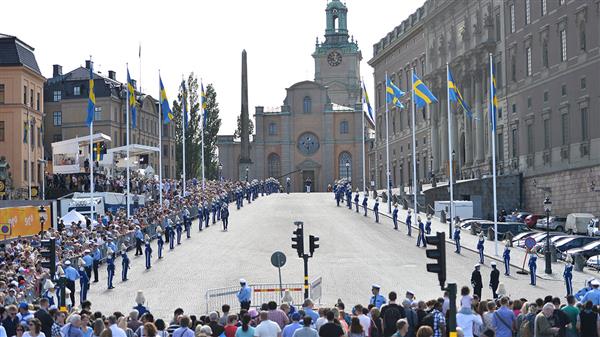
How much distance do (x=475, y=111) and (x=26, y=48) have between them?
32.7m

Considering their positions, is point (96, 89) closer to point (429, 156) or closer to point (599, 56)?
point (429, 156)

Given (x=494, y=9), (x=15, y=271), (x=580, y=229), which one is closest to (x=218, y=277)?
(x=15, y=271)

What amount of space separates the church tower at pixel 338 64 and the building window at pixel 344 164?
95.5 ft

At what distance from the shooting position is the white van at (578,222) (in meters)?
55.1

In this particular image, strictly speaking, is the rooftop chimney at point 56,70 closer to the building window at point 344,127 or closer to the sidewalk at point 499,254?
the building window at point 344,127

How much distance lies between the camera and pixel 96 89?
9775 centimetres

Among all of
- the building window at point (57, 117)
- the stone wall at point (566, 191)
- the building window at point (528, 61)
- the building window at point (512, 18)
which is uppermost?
the building window at point (512, 18)

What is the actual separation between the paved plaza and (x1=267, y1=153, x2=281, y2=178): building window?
64783mm

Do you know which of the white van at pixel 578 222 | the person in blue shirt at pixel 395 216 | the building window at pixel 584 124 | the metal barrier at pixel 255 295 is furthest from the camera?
the building window at pixel 584 124

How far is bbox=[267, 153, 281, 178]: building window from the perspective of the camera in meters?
126

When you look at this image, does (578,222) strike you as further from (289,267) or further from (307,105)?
(307,105)

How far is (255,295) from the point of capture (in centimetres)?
3428

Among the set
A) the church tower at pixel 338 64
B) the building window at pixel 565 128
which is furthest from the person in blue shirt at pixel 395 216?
the church tower at pixel 338 64

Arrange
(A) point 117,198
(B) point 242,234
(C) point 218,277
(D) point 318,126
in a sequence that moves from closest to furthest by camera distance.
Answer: (C) point 218,277 → (B) point 242,234 → (A) point 117,198 → (D) point 318,126
